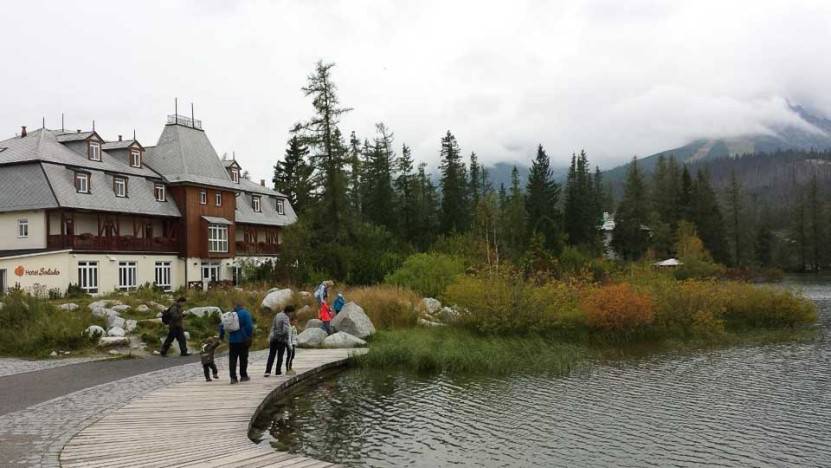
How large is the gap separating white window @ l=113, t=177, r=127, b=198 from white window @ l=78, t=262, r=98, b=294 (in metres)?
4.91

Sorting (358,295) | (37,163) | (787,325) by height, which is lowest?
(787,325)

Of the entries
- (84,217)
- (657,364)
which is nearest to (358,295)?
(657,364)

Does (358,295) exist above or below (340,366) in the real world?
above

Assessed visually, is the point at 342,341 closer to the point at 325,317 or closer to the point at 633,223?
the point at 325,317

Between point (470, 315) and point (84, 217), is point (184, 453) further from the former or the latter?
point (84, 217)

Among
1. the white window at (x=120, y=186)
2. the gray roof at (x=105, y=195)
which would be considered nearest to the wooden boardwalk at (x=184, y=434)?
the gray roof at (x=105, y=195)

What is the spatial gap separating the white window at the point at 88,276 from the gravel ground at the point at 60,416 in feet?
80.5

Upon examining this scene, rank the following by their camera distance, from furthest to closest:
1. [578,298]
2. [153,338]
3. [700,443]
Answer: [578,298], [153,338], [700,443]

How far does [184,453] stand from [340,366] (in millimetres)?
9717

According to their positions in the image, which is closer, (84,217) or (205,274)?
(84,217)

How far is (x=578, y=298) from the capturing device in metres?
27.1

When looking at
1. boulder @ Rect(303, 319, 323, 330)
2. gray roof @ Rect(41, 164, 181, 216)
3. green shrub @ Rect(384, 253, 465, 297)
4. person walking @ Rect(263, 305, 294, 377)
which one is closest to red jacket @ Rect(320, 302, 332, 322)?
boulder @ Rect(303, 319, 323, 330)

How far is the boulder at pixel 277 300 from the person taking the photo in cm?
2600

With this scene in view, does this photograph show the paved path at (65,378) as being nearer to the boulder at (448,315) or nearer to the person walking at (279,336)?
the person walking at (279,336)
